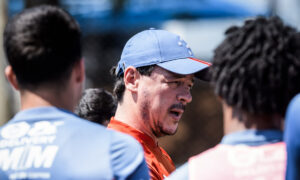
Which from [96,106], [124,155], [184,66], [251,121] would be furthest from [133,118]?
[251,121]

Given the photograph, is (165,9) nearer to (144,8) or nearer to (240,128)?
(144,8)

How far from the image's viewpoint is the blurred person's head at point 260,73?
2.16 metres

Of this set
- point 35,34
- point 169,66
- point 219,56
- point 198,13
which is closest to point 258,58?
point 219,56

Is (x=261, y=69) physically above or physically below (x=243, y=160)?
above

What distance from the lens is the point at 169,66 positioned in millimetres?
3436

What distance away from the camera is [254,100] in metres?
2.18

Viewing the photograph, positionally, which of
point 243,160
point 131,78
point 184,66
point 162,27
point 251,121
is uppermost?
point 251,121

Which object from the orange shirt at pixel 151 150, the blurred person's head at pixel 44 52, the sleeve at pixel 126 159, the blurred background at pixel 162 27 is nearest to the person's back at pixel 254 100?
the sleeve at pixel 126 159

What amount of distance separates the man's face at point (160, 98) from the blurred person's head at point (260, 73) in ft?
3.91

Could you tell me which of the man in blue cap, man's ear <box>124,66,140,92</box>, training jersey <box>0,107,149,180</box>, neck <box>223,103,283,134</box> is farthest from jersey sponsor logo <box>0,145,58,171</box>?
man's ear <box>124,66,140,92</box>

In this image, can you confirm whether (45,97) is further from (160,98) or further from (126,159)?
(160,98)

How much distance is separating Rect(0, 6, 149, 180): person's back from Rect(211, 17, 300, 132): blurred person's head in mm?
483

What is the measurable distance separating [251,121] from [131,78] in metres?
1.40

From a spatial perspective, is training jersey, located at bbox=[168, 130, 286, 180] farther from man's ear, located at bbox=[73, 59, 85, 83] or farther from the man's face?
the man's face
